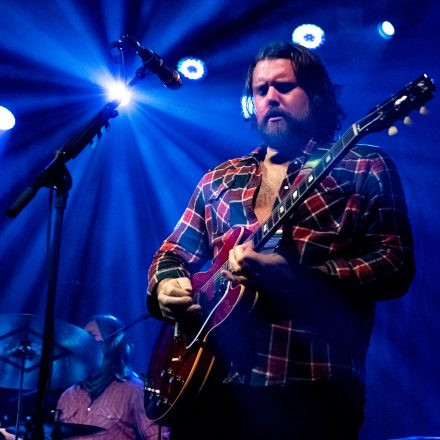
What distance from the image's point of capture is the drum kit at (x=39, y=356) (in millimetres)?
4359

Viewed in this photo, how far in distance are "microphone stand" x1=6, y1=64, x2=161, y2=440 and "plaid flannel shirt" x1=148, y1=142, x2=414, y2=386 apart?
792mm

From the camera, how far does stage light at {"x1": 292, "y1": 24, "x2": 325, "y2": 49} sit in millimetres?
5742

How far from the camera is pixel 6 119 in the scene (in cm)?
663

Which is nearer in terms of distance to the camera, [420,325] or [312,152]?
[312,152]

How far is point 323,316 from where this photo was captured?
2.06 m

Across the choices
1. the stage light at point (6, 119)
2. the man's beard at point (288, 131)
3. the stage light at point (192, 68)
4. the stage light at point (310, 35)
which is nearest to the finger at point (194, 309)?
the man's beard at point (288, 131)

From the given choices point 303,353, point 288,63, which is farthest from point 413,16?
point 303,353

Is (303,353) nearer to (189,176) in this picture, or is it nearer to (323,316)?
(323,316)

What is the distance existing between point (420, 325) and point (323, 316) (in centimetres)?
385

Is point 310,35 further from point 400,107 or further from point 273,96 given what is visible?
point 400,107

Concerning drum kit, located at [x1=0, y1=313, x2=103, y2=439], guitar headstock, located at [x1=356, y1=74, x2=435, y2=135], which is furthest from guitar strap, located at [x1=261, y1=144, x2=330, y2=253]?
drum kit, located at [x1=0, y1=313, x2=103, y2=439]

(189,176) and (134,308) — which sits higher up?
(189,176)

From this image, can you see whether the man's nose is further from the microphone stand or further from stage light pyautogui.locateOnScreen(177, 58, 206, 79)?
stage light pyautogui.locateOnScreen(177, 58, 206, 79)

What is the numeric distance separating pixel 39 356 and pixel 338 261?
3.38m
